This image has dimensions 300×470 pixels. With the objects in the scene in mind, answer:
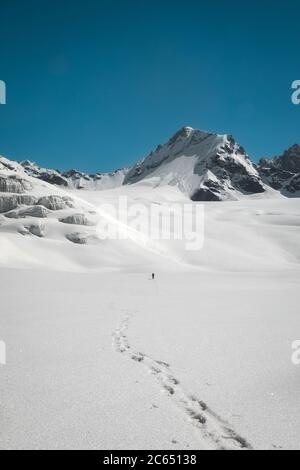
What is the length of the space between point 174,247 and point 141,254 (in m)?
13.8

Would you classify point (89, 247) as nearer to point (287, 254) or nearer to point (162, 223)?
point (162, 223)

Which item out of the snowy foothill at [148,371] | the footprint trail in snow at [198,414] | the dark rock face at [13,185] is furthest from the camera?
the dark rock face at [13,185]

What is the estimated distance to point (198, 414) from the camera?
6.72 meters

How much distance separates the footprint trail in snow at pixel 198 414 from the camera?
586 centimetres

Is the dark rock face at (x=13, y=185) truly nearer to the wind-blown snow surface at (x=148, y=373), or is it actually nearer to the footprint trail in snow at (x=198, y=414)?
the wind-blown snow surface at (x=148, y=373)

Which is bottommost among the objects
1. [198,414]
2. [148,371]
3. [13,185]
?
[148,371]

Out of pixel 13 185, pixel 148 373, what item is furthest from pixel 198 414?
pixel 13 185

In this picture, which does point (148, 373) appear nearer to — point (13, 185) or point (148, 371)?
point (148, 371)

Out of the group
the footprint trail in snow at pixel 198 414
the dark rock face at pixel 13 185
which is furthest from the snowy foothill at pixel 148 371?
the dark rock face at pixel 13 185

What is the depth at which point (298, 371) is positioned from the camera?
9242 mm

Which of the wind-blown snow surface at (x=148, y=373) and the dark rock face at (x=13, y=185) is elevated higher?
the dark rock face at (x=13, y=185)

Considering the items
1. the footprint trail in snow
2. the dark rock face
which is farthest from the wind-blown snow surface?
the dark rock face

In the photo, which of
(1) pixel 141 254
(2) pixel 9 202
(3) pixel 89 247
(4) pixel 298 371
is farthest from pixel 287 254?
(4) pixel 298 371

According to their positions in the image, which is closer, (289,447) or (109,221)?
(289,447)
